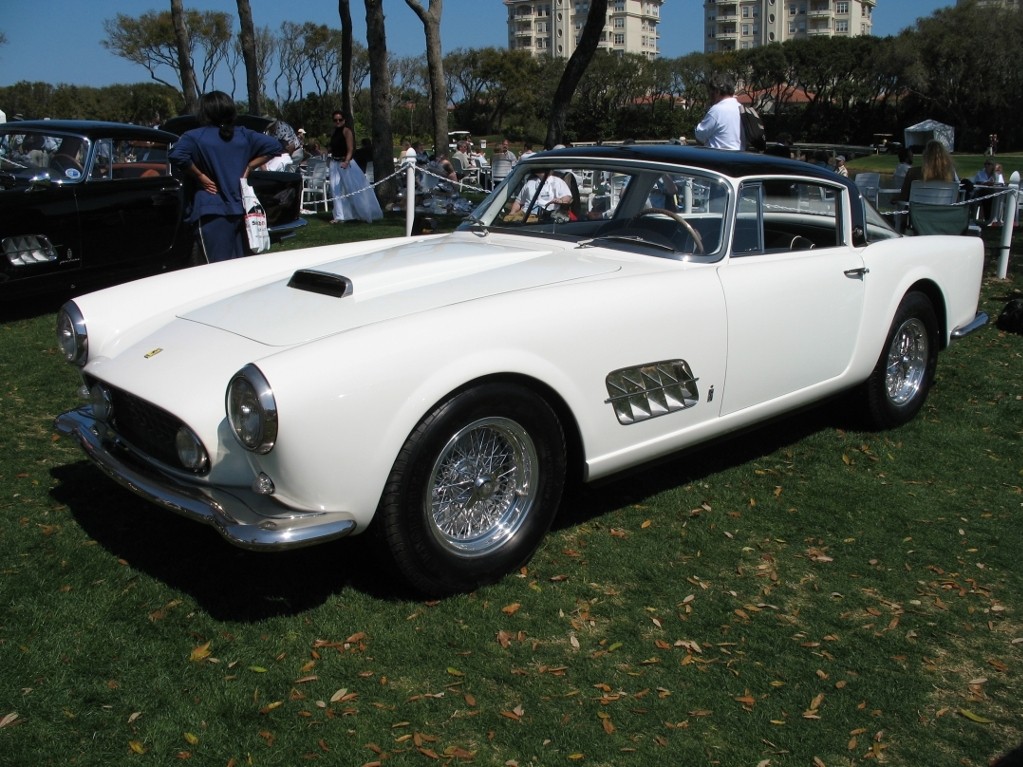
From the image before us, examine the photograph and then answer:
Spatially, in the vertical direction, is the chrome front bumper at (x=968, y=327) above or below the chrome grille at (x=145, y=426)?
below

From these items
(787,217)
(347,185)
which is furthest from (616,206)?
(347,185)

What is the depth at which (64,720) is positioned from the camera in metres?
2.73

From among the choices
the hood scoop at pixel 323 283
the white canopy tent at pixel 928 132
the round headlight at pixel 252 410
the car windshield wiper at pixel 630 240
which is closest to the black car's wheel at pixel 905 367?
the car windshield wiper at pixel 630 240

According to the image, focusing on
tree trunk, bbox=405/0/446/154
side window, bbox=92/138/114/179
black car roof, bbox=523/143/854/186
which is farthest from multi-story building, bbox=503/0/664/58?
black car roof, bbox=523/143/854/186

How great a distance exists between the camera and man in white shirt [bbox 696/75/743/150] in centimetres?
785

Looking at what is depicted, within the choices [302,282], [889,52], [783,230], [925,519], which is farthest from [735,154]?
[889,52]

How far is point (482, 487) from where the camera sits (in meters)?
3.45

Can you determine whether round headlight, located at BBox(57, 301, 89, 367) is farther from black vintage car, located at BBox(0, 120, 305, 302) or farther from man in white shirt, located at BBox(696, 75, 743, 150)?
man in white shirt, located at BBox(696, 75, 743, 150)

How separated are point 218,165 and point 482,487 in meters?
3.96

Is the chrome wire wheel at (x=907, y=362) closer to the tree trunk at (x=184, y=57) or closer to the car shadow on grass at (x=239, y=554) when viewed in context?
the car shadow on grass at (x=239, y=554)

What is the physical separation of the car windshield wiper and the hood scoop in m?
1.23

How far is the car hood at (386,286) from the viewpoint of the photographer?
3.43 metres

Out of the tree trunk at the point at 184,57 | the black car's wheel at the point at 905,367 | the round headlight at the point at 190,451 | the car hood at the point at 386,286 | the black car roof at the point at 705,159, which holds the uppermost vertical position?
the tree trunk at the point at 184,57

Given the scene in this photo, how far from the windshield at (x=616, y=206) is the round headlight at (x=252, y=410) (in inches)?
78.4
